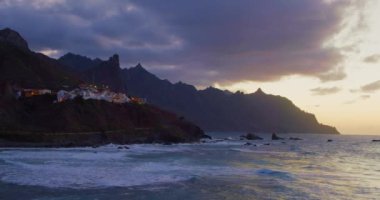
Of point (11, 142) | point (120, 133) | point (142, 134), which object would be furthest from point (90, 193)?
point (142, 134)

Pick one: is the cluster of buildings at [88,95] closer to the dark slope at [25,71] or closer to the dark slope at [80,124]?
the dark slope at [80,124]

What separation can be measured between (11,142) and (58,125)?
549 inches

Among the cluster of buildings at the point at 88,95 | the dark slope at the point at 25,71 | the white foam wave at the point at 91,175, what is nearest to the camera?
the white foam wave at the point at 91,175

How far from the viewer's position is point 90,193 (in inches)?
893

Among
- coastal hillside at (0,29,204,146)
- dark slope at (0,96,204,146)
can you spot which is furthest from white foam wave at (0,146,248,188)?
dark slope at (0,96,204,146)

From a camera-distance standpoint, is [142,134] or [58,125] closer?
[58,125]

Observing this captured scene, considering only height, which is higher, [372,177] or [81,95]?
[81,95]

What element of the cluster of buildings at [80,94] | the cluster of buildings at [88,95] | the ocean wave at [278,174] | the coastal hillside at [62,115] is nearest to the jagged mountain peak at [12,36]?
the coastal hillside at [62,115]

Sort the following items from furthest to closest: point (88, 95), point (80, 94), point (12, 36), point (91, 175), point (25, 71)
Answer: point (12, 36)
point (25, 71)
point (88, 95)
point (80, 94)
point (91, 175)

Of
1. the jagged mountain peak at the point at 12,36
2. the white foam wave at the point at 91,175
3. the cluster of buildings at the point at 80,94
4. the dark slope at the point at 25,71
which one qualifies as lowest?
the white foam wave at the point at 91,175

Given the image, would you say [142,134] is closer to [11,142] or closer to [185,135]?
[185,135]

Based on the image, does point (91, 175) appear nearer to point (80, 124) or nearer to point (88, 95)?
point (80, 124)

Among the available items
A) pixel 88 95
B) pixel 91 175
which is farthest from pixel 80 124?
pixel 91 175

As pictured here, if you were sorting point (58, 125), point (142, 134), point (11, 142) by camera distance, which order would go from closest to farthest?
point (11, 142) < point (58, 125) < point (142, 134)
